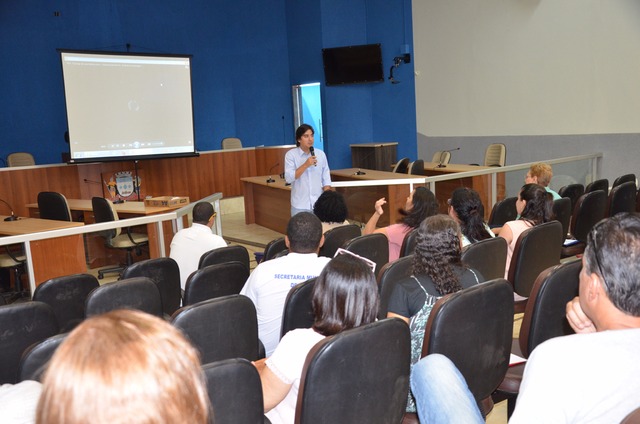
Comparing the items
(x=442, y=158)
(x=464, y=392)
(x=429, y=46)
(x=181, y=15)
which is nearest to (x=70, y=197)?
(x=181, y=15)

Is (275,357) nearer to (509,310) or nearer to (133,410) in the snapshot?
(509,310)

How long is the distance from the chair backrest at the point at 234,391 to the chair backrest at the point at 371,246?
188 centimetres

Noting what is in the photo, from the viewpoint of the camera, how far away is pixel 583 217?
15.0ft

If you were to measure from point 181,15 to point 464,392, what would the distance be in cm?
1133

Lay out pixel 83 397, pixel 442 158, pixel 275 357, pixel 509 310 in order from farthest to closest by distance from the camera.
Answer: pixel 442 158 → pixel 509 310 → pixel 275 357 → pixel 83 397

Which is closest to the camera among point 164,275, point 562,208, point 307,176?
point 164,275

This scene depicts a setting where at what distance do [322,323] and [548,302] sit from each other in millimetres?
978

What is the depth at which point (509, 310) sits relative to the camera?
206 cm

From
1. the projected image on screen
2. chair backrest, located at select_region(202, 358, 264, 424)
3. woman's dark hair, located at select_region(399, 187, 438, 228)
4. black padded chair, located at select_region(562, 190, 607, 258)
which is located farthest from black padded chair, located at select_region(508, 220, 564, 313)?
the projected image on screen

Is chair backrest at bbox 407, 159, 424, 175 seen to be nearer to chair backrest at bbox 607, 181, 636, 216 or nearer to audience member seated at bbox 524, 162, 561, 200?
audience member seated at bbox 524, 162, 561, 200

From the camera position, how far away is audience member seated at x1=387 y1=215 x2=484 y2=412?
219cm

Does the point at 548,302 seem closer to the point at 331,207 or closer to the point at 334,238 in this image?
the point at 334,238

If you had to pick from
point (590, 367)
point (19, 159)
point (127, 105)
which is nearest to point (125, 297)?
point (590, 367)

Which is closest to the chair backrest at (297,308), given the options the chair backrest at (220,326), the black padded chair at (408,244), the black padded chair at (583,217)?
the chair backrest at (220,326)
